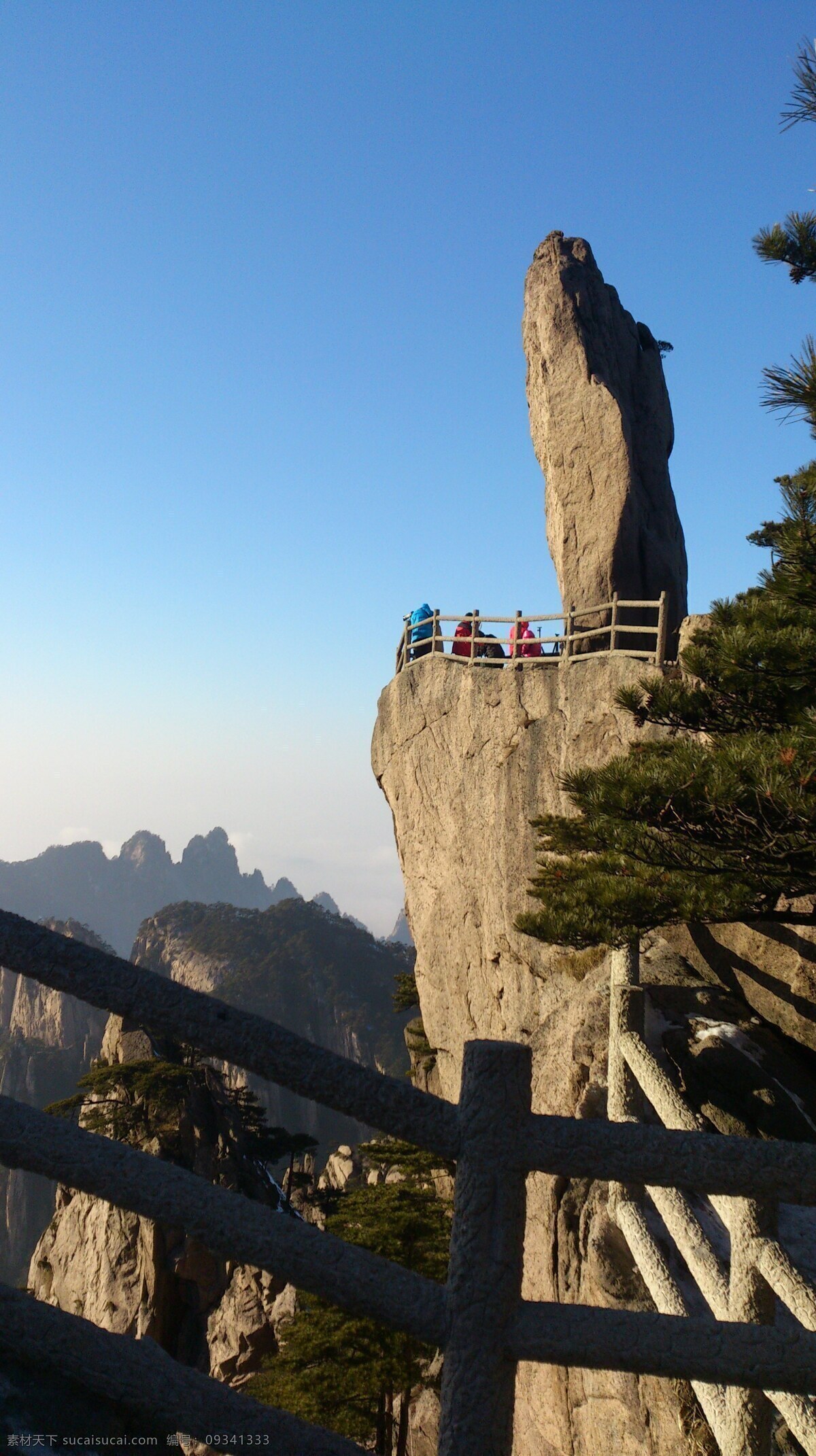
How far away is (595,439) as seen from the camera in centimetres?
1862

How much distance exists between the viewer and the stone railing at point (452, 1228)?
6.39 ft

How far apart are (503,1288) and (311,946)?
89900 mm

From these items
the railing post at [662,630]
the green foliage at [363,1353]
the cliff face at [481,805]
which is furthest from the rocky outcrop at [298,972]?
the railing post at [662,630]

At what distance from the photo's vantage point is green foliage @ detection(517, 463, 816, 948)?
5250 millimetres

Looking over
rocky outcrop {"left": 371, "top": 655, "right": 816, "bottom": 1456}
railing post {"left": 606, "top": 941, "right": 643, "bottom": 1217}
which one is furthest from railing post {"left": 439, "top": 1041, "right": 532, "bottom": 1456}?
railing post {"left": 606, "top": 941, "right": 643, "bottom": 1217}

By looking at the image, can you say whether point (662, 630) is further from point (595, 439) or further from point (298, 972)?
point (298, 972)

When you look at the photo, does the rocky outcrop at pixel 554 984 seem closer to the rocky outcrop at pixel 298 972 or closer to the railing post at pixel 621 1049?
the railing post at pixel 621 1049

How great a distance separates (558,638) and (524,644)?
1.12 meters

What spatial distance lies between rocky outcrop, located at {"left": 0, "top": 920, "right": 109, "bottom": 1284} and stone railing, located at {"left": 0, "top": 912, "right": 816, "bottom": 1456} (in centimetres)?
5925

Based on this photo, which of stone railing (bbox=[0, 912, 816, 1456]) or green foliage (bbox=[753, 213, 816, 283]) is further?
green foliage (bbox=[753, 213, 816, 283])

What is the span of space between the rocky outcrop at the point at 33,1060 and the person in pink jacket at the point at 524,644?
48509 millimetres

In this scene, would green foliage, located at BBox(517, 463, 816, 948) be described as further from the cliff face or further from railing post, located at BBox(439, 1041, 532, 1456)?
the cliff face

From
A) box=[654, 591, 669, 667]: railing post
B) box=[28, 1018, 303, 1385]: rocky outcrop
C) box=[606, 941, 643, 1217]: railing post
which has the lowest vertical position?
box=[28, 1018, 303, 1385]: rocky outcrop

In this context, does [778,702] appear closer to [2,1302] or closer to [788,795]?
[788,795]
